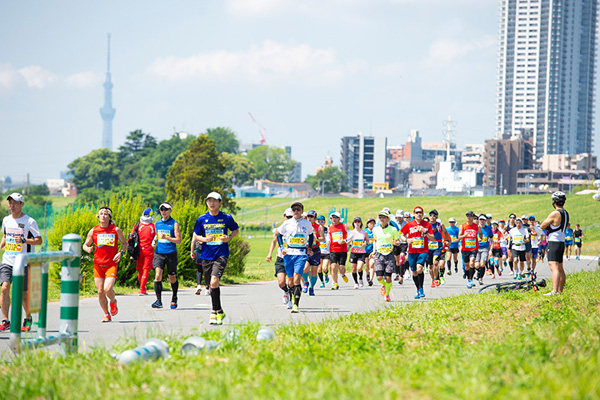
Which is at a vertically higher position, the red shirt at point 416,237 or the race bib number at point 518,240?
the red shirt at point 416,237

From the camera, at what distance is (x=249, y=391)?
5371 millimetres

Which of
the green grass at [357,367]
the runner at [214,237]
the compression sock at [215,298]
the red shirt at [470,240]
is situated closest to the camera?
the green grass at [357,367]

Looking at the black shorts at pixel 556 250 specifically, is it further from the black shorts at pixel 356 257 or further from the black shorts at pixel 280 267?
the black shorts at pixel 356 257

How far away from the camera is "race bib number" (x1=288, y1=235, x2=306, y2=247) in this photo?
13062 millimetres

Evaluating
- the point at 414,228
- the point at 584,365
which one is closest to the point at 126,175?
the point at 414,228

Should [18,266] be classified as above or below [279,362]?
above

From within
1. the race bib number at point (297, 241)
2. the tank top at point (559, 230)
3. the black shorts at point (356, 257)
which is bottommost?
the black shorts at point (356, 257)

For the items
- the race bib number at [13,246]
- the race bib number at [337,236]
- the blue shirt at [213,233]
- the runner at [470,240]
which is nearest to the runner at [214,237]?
the blue shirt at [213,233]

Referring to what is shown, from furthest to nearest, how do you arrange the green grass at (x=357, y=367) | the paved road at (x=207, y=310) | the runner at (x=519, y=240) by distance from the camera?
1. the runner at (x=519, y=240)
2. the paved road at (x=207, y=310)
3. the green grass at (x=357, y=367)

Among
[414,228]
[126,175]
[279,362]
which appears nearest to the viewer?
[279,362]

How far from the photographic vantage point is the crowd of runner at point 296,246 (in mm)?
11070

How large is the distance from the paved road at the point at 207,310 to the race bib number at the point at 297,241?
123 centimetres

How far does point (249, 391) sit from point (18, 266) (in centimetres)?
271

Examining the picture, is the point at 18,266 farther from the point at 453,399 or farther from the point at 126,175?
the point at 126,175
